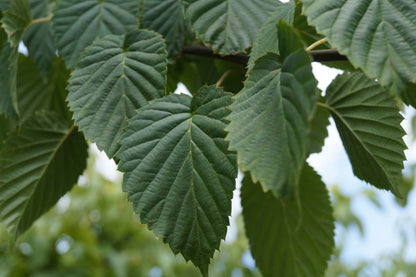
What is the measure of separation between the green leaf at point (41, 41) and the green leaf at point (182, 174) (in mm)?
232

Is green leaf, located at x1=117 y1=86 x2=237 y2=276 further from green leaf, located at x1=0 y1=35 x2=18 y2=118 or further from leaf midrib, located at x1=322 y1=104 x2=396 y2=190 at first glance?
green leaf, located at x1=0 y1=35 x2=18 y2=118

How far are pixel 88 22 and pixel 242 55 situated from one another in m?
0.17

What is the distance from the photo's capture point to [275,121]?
30cm

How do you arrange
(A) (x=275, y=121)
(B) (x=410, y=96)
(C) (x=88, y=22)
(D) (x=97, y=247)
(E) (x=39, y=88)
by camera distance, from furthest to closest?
(D) (x=97, y=247), (E) (x=39, y=88), (C) (x=88, y=22), (B) (x=410, y=96), (A) (x=275, y=121)

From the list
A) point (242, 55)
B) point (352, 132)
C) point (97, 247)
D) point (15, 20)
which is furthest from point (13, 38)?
point (97, 247)

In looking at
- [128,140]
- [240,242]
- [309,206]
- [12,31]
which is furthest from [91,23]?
[240,242]

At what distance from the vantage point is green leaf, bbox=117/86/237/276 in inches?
14.1

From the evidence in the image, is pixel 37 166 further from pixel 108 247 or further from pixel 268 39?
pixel 108 247

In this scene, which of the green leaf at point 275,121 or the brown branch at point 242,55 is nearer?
the green leaf at point 275,121

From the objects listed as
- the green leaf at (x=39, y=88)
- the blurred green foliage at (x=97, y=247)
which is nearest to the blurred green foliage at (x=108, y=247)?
the blurred green foliage at (x=97, y=247)

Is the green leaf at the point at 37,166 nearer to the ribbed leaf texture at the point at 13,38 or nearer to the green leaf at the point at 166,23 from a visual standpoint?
the ribbed leaf texture at the point at 13,38

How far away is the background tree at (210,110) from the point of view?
12.1 inches

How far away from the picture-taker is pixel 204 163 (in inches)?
14.6

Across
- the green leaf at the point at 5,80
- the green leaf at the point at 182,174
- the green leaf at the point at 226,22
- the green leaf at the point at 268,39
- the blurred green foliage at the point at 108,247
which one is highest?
Answer: the green leaf at the point at 268,39
